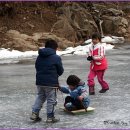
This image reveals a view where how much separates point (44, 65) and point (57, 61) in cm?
23

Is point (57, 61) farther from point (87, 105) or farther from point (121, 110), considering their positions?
point (121, 110)

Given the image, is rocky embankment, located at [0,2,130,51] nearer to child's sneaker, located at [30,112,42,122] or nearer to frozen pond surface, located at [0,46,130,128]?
frozen pond surface, located at [0,46,130,128]

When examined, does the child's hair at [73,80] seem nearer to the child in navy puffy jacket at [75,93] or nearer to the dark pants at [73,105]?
the child in navy puffy jacket at [75,93]

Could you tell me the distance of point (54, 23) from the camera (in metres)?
25.6

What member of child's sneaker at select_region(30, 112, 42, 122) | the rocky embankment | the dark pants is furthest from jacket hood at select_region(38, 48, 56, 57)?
the rocky embankment

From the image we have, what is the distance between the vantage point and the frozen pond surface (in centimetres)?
744

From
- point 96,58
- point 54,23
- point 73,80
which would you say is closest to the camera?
point 73,80

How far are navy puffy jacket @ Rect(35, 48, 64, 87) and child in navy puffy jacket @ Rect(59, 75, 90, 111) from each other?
1.47 ft

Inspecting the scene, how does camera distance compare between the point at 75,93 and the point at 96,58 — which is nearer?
the point at 75,93

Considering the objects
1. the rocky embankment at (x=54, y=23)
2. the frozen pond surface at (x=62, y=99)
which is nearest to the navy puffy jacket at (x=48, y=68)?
the frozen pond surface at (x=62, y=99)

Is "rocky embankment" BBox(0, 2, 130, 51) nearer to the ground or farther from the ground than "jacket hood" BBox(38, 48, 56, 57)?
nearer to the ground

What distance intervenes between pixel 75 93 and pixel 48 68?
88 centimetres

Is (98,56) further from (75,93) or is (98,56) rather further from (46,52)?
(46,52)

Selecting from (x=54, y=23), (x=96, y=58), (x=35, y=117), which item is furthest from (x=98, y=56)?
(x=54, y=23)
